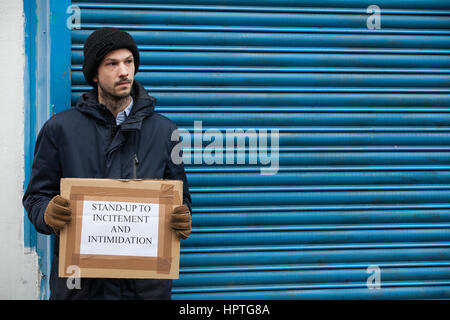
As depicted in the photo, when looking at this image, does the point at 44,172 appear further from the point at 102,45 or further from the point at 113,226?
the point at 102,45

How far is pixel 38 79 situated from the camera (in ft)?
10.1

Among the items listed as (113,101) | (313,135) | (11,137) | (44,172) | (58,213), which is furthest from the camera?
(313,135)

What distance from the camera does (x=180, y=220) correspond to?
2178mm

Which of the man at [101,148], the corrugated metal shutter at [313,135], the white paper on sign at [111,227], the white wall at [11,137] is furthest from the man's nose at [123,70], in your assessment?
the white wall at [11,137]

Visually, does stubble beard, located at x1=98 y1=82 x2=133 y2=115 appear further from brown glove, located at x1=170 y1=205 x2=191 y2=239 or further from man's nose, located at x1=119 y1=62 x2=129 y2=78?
brown glove, located at x1=170 y1=205 x2=191 y2=239

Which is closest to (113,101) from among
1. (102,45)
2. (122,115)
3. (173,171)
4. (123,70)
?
(122,115)

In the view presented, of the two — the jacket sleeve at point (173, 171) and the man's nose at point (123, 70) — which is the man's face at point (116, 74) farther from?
the jacket sleeve at point (173, 171)

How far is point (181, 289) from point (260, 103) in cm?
157

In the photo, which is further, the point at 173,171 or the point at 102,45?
the point at 173,171

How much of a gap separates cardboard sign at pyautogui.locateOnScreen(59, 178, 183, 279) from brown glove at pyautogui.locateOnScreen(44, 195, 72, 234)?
32 millimetres

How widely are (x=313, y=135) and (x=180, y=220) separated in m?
1.60

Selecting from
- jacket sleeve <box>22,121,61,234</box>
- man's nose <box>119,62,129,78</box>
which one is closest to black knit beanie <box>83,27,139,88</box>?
man's nose <box>119,62,129,78</box>

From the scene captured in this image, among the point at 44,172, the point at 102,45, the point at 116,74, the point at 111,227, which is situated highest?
the point at 102,45

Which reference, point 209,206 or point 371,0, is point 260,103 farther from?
point 371,0
